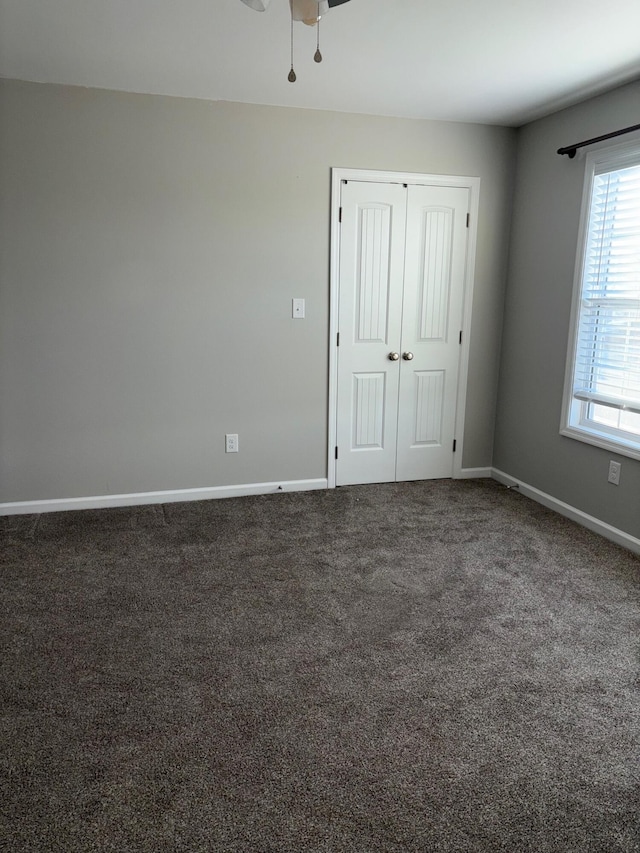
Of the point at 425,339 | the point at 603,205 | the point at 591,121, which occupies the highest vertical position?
the point at 591,121

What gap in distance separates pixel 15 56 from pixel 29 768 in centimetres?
319

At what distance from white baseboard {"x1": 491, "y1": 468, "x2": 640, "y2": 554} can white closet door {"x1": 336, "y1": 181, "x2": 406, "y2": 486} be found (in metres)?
0.85

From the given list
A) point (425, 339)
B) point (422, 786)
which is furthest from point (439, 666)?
point (425, 339)

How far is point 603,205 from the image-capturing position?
3607 mm

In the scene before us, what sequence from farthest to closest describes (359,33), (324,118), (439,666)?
(324,118)
(359,33)
(439,666)

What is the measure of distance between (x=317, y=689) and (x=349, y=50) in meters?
2.80

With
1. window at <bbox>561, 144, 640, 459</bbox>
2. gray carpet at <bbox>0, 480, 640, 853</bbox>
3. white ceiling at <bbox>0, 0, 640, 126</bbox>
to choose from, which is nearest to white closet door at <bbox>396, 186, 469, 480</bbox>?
white ceiling at <bbox>0, 0, 640, 126</bbox>

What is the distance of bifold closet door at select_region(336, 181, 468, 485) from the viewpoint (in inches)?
166

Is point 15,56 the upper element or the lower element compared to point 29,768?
upper

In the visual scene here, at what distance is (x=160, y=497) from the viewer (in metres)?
4.13

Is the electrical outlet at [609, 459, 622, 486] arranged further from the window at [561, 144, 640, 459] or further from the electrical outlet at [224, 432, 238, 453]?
the electrical outlet at [224, 432, 238, 453]

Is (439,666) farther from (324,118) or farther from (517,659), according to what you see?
(324,118)

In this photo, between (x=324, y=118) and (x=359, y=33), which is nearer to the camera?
(x=359, y=33)

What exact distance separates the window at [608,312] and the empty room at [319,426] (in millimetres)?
21
